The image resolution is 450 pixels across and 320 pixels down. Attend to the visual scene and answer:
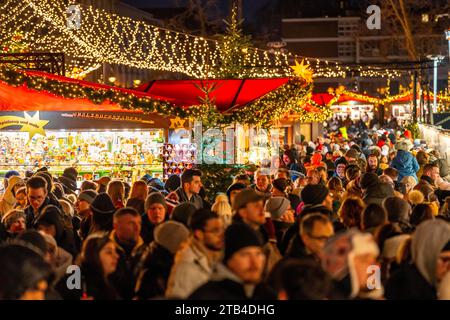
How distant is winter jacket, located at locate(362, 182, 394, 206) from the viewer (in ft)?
33.1

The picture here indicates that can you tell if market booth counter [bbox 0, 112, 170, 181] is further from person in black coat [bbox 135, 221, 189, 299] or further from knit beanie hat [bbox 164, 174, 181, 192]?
person in black coat [bbox 135, 221, 189, 299]

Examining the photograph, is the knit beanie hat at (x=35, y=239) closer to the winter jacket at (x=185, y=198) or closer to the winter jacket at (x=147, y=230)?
the winter jacket at (x=147, y=230)

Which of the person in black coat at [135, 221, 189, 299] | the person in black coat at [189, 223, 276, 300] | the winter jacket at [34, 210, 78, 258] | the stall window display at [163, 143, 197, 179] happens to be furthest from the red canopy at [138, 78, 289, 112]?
the person in black coat at [189, 223, 276, 300]

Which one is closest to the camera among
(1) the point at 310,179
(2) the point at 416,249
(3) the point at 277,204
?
(2) the point at 416,249

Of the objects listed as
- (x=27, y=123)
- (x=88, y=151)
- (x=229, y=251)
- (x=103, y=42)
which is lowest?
(x=229, y=251)

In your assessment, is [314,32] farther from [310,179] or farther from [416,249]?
[416,249]

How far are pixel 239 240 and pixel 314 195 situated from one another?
390 centimetres

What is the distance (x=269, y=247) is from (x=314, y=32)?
10974 centimetres

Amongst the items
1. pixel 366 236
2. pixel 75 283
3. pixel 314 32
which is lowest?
pixel 75 283

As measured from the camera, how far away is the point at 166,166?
61.1 ft

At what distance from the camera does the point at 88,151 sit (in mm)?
18906

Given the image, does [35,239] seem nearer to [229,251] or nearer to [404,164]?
[229,251]

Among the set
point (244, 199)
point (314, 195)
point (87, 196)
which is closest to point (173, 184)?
point (87, 196)
